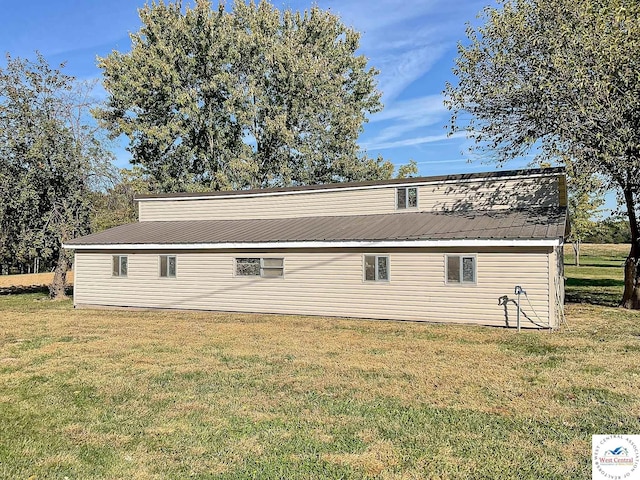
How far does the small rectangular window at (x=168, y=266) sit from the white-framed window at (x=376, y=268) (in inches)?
270

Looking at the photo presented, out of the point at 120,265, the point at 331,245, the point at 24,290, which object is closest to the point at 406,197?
the point at 331,245

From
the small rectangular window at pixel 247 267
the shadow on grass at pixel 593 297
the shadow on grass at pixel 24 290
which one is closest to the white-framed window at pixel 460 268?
the small rectangular window at pixel 247 267

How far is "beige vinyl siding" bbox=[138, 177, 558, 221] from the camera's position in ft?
50.5

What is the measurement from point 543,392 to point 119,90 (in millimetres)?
30504

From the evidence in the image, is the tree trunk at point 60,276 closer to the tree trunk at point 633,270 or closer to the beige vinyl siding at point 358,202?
the beige vinyl siding at point 358,202

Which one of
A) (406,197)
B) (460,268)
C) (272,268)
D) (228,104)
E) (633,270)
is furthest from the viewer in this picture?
(228,104)

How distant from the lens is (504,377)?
7.48 m

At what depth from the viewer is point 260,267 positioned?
1534cm

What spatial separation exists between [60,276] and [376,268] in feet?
49.5

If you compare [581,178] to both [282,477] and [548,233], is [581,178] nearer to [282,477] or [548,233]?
[548,233]

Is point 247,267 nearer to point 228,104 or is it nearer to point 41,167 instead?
point 41,167

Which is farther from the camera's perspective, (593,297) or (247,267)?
(593,297)

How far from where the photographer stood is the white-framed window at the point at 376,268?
13766 mm

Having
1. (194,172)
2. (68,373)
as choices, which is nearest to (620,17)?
(68,373)
